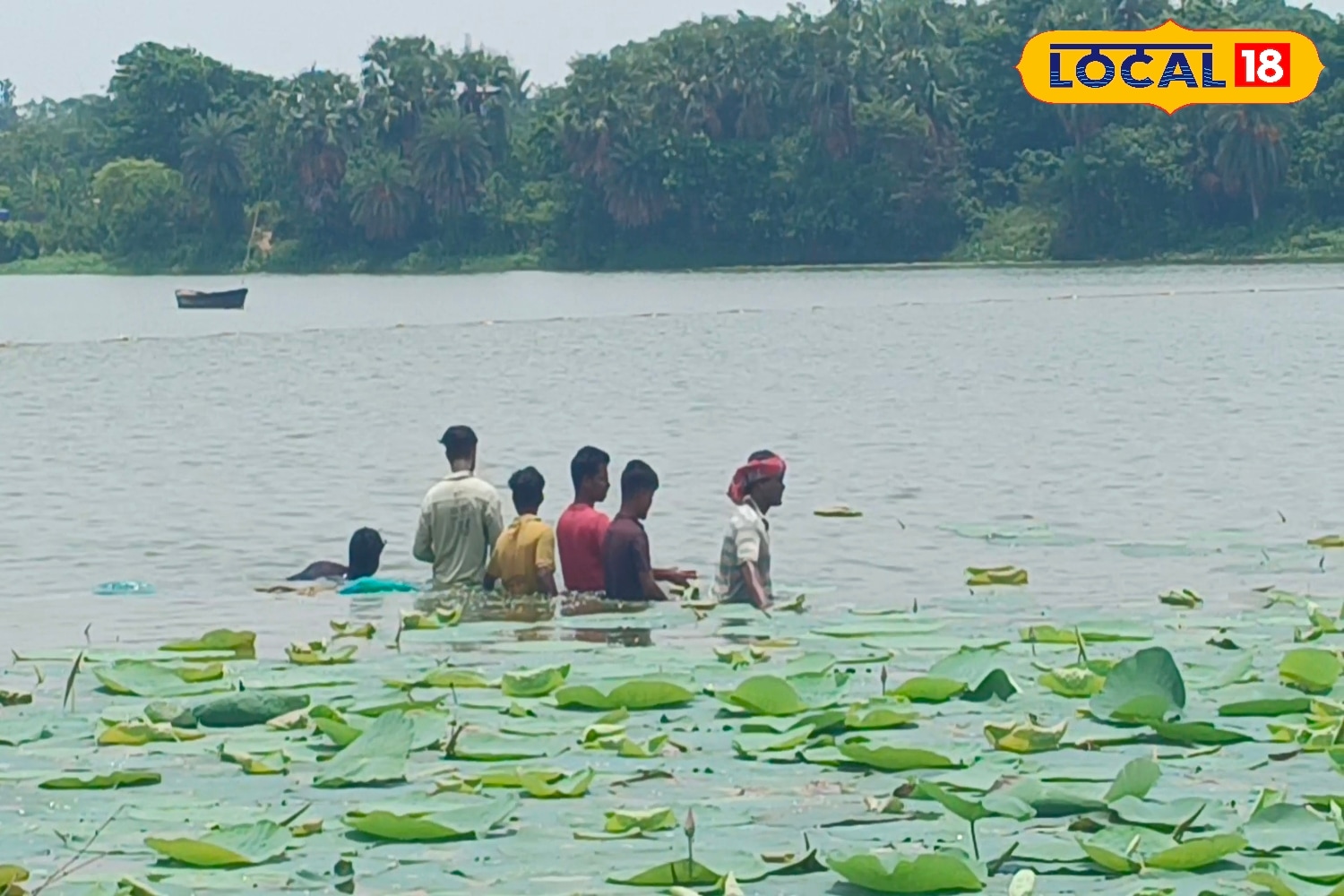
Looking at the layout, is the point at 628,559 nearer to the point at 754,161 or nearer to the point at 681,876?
the point at 681,876

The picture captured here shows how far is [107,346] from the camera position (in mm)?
39938

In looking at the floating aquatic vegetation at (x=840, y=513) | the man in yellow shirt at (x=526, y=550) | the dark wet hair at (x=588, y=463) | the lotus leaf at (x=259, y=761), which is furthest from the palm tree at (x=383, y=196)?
the lotus leaf at (x=259, y=761)

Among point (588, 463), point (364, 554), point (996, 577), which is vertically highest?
point (588, 463)

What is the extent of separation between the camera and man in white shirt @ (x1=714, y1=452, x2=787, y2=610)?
1053 cm

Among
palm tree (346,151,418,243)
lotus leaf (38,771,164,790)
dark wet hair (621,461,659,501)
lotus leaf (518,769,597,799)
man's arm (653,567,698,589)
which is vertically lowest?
man's arm (653,567,698,589)

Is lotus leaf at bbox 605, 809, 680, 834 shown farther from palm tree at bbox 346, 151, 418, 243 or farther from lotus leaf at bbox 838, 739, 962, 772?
palm tree at bbox 346, 151, 418, 243

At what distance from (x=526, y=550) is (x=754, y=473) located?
1.30 meters

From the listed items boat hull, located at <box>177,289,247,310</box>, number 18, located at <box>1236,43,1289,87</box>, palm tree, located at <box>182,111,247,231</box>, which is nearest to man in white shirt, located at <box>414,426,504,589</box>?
boat hull, located at <box>177,289,247,310</box>

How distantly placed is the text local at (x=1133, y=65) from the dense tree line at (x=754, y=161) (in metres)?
0.93

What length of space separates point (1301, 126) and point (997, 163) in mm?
9350

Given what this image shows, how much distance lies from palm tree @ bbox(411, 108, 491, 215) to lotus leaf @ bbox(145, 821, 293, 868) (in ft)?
219

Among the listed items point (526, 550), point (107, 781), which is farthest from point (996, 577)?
point (107, 781)

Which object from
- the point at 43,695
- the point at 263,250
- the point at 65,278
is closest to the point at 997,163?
the point at 263,250

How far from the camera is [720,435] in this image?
24.5m
